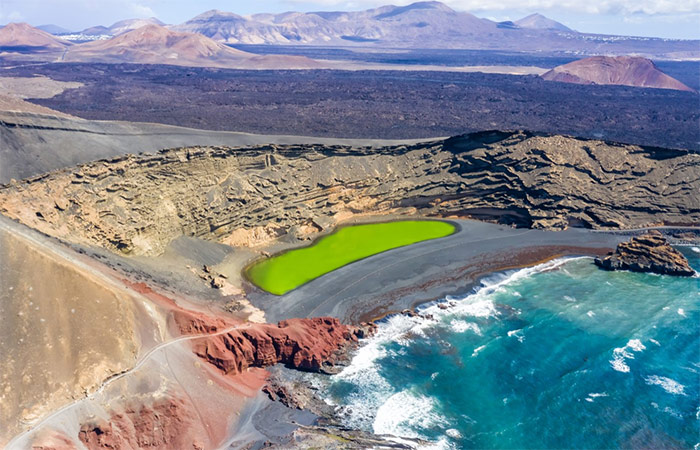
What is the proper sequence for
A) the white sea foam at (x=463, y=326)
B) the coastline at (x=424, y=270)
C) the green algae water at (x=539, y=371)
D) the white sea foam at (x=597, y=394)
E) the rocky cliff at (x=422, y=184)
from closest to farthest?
1. the green algae water at (x=539, y=371)
2. the white sea foam at (x=597, y=394)
3. the white sea foam at (x=463, y=326)
4. the coastline at (x=424, y=270)
5. the rocky cliff at (x=422, y=184)

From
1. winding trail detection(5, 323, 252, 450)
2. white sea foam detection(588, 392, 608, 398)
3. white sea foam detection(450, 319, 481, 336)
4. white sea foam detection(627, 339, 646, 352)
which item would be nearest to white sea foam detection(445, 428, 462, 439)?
white sea foam detection(588, 392, 608, 398)

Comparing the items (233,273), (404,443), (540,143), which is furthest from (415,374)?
(540,143)

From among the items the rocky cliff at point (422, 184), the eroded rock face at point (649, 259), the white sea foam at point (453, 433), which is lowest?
the white sea foam at point (453, 433)

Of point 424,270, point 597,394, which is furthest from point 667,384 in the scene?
point 424,270

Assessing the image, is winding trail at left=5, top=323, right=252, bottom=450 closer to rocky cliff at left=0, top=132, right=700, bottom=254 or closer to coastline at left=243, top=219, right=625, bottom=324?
coastline at left=243, top=219, right=625, bottom=324

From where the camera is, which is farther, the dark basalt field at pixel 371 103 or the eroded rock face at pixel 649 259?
the dark basalt field at pixel 371 103

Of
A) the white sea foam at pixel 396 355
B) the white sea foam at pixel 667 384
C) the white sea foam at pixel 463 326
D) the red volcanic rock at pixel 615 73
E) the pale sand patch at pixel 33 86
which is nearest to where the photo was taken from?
the white sea foam at pixel 396 355

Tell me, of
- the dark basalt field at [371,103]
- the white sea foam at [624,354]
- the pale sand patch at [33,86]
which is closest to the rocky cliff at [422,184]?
the white sea foam at [624,354]

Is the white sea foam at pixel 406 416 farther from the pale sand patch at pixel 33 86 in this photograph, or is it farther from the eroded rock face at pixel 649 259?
the pale sand patch at pixel 33 86
